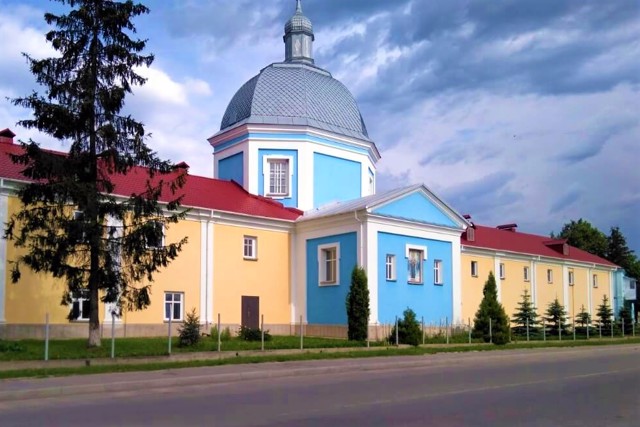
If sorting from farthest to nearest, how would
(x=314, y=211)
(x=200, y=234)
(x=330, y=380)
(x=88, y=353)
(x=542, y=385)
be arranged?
(x=314, y=211) → (x=200, y=234) → (x=88, y=353) → (x=330, y=380) → (x=542, y=385)

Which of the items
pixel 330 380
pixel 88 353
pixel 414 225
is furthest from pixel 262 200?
pixel 330 380

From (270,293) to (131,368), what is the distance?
14909mm

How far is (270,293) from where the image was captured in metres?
32.8

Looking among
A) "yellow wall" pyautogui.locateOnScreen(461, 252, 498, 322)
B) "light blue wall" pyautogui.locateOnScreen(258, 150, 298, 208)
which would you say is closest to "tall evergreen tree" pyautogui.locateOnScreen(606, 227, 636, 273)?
"yellow wall" pyautogui.locateOnScreen(461, 252, 498, 322)

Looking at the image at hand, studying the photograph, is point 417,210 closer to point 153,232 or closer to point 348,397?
point 153,232

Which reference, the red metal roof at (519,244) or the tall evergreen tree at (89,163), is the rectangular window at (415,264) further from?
the tall evergreen tree at (89,163)

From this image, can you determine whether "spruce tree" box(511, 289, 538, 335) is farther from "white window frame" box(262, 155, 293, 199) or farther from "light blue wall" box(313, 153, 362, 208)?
"white window frame" box(262, 155, 293, 199)

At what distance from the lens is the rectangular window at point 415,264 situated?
32781mm

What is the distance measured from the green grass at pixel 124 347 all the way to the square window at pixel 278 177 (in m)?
10.5

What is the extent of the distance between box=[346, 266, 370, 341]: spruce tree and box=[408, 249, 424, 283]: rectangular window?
15.3 ft

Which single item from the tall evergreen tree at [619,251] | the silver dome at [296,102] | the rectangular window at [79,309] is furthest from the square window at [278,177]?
the tall evergreen tree at [619,251]

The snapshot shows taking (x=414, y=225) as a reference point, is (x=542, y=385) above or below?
below

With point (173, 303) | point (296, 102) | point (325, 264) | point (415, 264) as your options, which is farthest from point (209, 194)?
point (415, 264)

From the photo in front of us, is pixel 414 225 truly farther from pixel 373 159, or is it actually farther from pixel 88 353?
pixel 88 353
